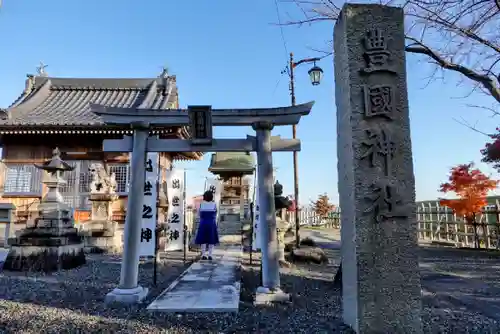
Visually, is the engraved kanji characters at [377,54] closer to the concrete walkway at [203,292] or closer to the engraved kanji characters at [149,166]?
the concrete walkway at [203,292]

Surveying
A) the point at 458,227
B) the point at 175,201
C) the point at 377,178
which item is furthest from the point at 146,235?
the point at 458,227

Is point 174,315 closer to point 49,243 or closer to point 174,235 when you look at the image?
point 49,243

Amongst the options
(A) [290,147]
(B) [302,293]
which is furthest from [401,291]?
(A) [290,147]

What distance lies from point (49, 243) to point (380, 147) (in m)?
7.99

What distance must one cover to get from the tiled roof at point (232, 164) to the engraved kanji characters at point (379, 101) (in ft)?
51.0

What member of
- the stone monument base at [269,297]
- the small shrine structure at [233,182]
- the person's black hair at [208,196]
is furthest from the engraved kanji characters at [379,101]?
the small shrine structure at [233,182]

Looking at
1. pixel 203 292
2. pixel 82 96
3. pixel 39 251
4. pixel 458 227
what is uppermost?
pixel 82 96

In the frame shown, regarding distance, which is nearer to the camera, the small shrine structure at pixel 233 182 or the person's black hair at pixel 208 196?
the person's black hair at pixel 208 196

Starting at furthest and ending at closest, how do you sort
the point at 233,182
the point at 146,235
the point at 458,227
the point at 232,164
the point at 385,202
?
1. the point at 233,182
2. the point at 232,164
3. the point at 458,227
4. the point at 146,235
5. the point at 385,202

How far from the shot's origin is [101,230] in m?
Result: 11.4

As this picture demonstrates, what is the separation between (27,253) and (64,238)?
828mm

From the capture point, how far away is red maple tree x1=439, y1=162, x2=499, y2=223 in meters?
12.4

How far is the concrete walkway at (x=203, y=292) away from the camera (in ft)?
14.6

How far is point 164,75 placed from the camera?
1822 cm
